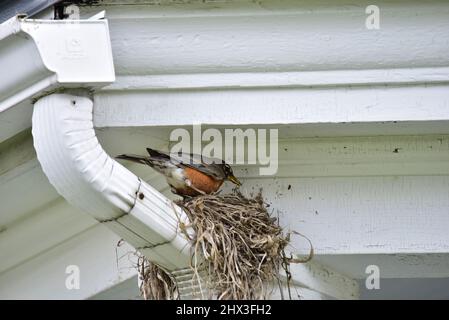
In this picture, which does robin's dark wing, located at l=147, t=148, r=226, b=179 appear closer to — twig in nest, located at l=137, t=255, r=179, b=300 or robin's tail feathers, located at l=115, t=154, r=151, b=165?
robin's tail feathers, located at l=115, t=154, r=151, b=165

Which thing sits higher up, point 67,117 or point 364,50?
point 364,50

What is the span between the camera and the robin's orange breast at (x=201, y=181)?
411cm

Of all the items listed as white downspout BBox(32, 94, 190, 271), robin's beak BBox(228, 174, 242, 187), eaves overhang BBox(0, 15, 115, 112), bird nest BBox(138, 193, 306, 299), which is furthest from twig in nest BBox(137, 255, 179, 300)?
eaves overhang BBox(0, 15, 115, 112)

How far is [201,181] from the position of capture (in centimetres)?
427

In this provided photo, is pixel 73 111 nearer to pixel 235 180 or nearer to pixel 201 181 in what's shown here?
pixel 235 180

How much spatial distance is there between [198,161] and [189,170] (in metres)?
0.12

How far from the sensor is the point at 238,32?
346 centimetres

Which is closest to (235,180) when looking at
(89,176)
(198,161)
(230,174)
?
(230,174)

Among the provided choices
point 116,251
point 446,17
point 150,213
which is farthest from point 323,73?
point 116,251

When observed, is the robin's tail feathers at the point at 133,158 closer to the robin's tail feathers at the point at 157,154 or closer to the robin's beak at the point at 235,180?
the robin's tail feathers at the point at 157,154

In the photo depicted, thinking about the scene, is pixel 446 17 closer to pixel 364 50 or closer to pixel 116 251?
pixel 364 50

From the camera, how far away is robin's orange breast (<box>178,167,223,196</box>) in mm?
4105

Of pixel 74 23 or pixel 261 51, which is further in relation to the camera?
pixel 261 51

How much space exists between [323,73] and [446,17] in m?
0.45
